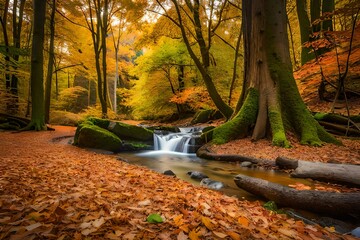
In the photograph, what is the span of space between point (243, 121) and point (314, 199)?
16.6 ft

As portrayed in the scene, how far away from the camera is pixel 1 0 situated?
45.0 feet

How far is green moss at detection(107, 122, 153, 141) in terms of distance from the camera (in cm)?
932

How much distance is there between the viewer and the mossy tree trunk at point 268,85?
7.43 meters

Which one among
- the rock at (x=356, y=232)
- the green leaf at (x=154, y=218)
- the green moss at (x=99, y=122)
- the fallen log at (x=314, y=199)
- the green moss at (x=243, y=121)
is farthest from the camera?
the green moss at (x=99, y=122)

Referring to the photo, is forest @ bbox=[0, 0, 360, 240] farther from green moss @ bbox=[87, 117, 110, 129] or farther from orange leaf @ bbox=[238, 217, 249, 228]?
green moss @ bbox=[87, 117, 110, 129]

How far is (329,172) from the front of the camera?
400cm

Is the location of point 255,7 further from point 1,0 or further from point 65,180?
point 1,0

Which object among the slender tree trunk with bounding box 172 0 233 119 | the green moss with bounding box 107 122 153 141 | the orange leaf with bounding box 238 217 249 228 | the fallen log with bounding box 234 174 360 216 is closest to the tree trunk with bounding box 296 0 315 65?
the slender tree trunk with bounding box 172 0 233 119

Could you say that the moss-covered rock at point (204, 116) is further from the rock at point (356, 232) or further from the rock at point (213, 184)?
the rock at point (356, 232)

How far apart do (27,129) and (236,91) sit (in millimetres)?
12010

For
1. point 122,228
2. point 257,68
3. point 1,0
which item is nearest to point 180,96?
point 257,68

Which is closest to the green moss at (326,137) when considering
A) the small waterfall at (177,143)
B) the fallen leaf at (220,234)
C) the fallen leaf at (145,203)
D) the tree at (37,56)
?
the small waterfall at (177,143)

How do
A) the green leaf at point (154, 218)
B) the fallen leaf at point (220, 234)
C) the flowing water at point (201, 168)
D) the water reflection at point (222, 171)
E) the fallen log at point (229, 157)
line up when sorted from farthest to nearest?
the fallen log at point (229, 157) < the flowing water at point (201, 168) < the water reflection at point (222, 171) < the green leaf at point (154, 218) < the fallen leaf at point (220, 234)

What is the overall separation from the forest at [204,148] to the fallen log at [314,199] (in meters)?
0.01
